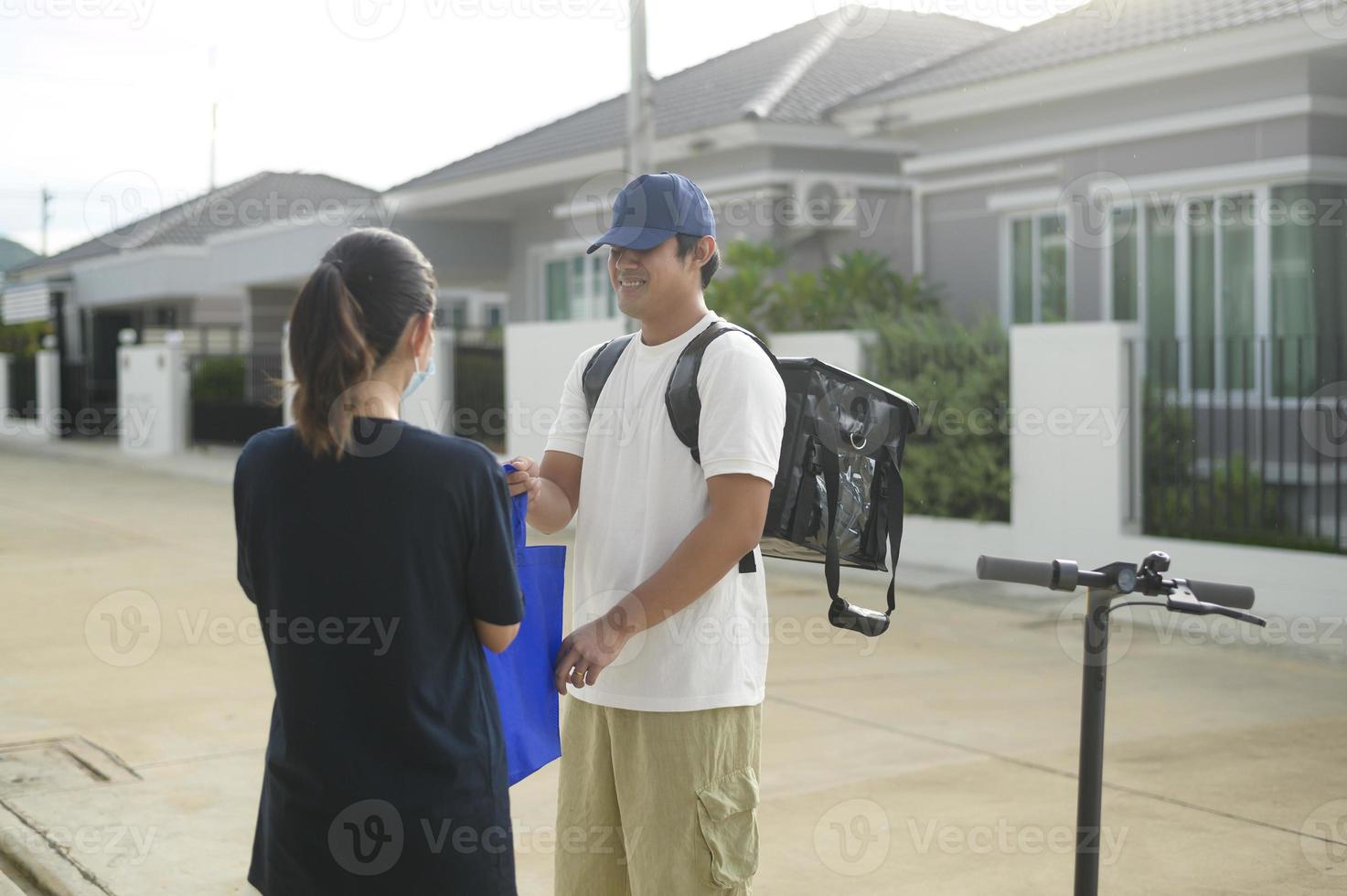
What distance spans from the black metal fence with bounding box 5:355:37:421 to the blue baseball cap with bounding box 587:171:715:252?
108 feet

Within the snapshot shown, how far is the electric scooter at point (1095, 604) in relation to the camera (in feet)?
8.95

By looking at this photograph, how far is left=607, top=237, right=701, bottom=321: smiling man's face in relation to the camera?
112 inches

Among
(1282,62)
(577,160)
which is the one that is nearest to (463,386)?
(577,160)

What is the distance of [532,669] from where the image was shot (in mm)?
2756

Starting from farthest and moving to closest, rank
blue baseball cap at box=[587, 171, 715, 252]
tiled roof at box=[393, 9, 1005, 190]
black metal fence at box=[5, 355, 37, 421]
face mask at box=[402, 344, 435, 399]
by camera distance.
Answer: black metal fence at box=[5, 355, 37, 421] < tiled roof at box=[393, 9, 1005, 190] < blue baseball cap at box=[587, 171, 715, 252] < face mask at box=[402, 344, 435, 399]

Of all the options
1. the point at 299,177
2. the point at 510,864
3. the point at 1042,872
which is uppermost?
the point at 299,177

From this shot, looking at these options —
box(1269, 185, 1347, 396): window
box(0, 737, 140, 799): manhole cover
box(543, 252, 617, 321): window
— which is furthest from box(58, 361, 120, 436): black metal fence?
box(0, 737, 140, 799): manhole cover

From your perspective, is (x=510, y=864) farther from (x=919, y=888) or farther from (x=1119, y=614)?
(x=1119, y=614)

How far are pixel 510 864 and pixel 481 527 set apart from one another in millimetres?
562

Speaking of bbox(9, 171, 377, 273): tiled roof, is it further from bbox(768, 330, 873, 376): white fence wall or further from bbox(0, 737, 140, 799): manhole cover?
bbox(0, 737, 140, 799): manhole cover

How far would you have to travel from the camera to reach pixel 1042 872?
4551mm

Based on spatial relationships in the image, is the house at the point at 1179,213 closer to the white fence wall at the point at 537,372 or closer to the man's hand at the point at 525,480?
the white fence wall at the point at 537,372

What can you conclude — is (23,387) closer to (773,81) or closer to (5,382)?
(5,382)

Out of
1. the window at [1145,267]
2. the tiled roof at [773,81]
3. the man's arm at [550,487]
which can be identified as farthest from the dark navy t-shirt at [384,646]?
the tiled roof at [773,81]
